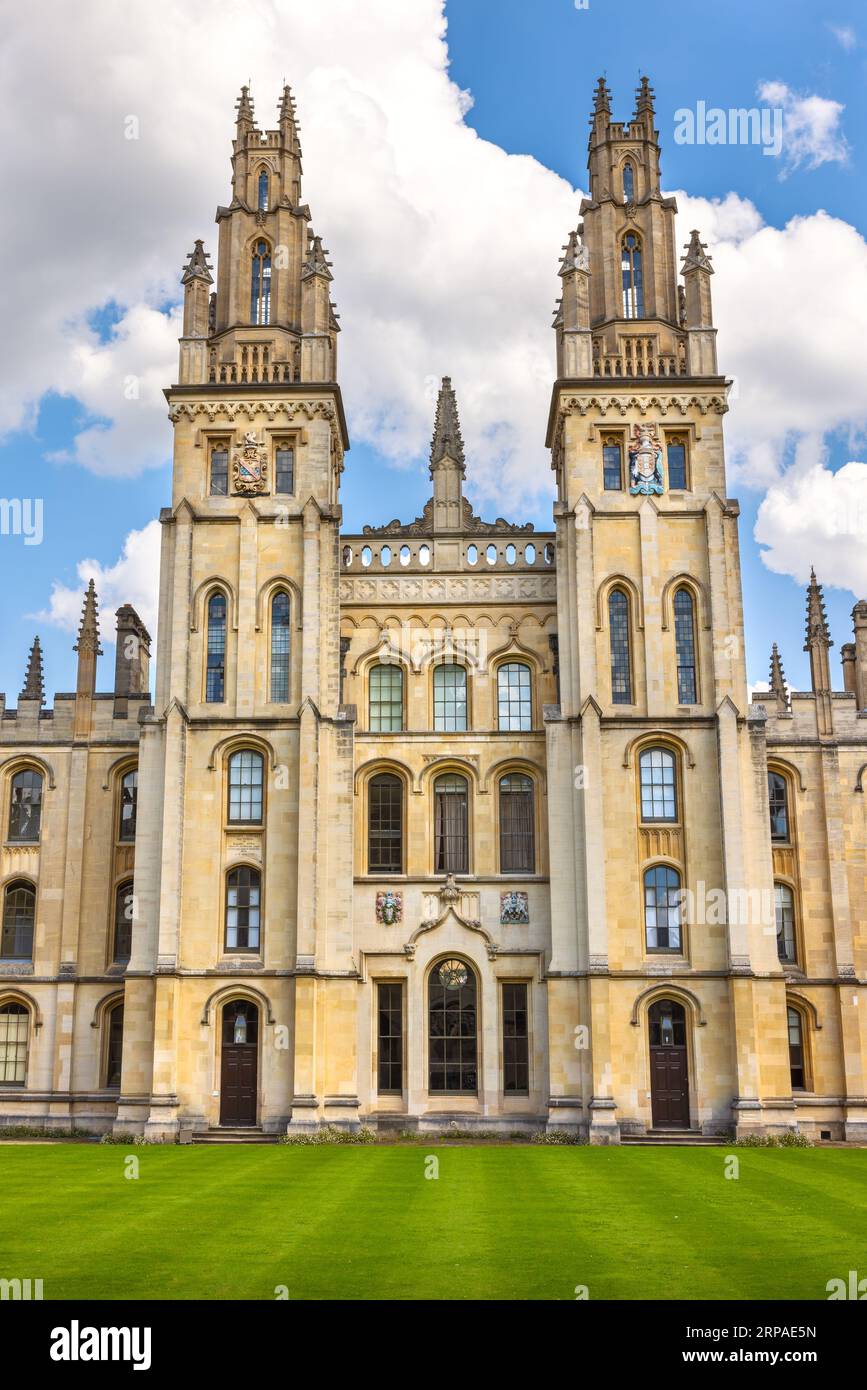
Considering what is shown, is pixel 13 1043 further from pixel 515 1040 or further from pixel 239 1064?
pixel 515 1040

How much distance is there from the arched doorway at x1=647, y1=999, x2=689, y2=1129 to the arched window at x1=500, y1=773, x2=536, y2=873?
225 inches

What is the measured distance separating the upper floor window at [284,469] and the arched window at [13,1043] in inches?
702

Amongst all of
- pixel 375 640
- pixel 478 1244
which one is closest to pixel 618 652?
pixel 375 640

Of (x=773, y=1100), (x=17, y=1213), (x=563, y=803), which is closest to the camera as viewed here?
(x=17, y=1213)

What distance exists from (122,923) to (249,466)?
48.0ft

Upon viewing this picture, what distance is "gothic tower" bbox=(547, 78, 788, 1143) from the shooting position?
36.4 m

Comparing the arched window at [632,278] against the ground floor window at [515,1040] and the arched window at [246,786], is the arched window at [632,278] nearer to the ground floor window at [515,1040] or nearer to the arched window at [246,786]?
the arched window at [246,786]

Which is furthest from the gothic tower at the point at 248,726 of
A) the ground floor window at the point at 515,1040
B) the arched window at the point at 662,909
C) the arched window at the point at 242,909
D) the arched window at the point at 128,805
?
the arched window at the point at 662,909

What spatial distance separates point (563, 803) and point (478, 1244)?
21216mm

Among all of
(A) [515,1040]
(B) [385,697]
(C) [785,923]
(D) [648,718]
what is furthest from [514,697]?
(C) [785,923]

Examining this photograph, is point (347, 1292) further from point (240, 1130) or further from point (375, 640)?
point (375, 640)

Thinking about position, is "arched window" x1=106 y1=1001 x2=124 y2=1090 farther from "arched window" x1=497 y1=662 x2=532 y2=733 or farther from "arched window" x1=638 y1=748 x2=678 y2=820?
"arched window" x1=638 y1=748 x2=678 y2=820

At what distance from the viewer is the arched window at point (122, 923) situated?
41.5m

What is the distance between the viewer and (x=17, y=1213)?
20.7 metres
